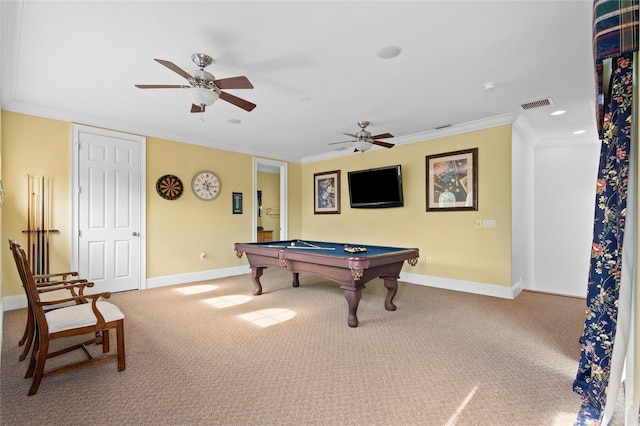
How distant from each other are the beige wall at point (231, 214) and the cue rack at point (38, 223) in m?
0.07

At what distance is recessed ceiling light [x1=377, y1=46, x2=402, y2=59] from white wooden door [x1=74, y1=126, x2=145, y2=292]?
164 inches

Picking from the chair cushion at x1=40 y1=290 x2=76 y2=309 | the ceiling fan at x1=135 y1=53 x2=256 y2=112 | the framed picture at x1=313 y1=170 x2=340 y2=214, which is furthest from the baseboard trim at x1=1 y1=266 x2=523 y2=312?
the ceiling fan at x1=135 y1=53 x2=256 y2=112

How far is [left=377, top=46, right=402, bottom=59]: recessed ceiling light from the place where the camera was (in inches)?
102

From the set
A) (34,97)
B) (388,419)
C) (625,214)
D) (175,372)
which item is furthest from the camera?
(34,97)

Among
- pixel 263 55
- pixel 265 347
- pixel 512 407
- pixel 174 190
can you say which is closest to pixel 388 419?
pixel 512 407

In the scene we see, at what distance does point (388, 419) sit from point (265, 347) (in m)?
1.31

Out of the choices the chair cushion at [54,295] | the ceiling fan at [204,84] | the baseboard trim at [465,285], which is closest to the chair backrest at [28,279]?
the chair cushion at [54,295]

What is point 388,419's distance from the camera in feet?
5.74

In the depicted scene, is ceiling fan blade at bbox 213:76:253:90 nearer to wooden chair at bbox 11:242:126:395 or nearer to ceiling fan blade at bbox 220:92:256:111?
ceiling fan blade at bbox 220:92:256:111

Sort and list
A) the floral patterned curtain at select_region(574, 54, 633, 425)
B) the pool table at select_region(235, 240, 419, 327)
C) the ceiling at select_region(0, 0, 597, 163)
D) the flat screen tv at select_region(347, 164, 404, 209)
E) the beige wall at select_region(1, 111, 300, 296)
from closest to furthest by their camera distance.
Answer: the floral patterned curtain at select_region(574, 54, 633, 425)
the ceiling at select_region(0, 0, 597, 163)
the pool table at select_region(235, 240, 419, 327)
the beige wall at select_region(1, 111, 300, 296)
the flat screen tv at select_region(347, 164, 404, 209)

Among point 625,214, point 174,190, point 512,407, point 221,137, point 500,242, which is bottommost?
point 512,407

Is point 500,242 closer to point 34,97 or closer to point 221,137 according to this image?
point 221,137

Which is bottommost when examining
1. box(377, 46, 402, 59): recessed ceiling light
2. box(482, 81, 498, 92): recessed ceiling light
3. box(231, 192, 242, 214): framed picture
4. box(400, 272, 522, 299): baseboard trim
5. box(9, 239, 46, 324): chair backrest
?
box(400, 272, 522, 299): baseboard trim

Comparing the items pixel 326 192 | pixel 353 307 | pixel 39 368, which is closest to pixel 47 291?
pixel 39 368
